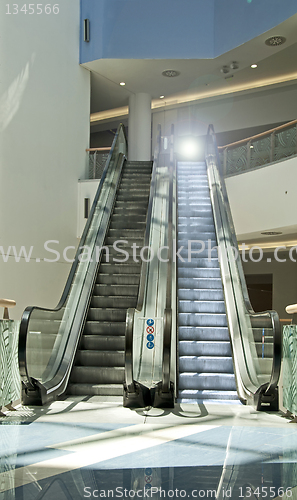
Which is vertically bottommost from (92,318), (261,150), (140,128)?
(92,318)

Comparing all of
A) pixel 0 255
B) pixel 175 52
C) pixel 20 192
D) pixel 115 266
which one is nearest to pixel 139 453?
pixel 115 266

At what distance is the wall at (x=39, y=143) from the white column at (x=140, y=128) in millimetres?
2800

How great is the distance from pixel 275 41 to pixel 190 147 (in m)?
6.58

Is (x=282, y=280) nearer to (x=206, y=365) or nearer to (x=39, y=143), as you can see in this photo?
(x=39, y=143)

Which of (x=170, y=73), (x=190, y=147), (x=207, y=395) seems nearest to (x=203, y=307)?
(x=207, y=395)

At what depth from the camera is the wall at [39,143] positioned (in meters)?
10.2

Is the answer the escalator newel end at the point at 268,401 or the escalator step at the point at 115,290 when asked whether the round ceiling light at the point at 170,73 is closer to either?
the escalator step at the point at 115,290

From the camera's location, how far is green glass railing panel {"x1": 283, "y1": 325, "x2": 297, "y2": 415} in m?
4.46

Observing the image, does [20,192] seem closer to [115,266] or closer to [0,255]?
[0,255]

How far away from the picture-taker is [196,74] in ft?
48.4

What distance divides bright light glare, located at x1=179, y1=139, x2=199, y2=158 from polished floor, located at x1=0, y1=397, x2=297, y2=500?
14.4m

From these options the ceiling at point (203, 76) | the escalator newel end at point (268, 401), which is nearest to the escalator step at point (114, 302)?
the escalator newel end at point (268, 401)

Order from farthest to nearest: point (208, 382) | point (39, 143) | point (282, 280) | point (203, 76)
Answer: point (282, 280), point (203, 76), point (39, 143), point (208, 382)

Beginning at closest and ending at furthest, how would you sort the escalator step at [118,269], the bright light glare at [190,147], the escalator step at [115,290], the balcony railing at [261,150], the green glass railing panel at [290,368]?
the green glass railing panel at [290,368]
the escalator step at [115,290]
the escalator step at [118,269]
the balcony railing at [261,150]
the bright light glare at [190,147]
